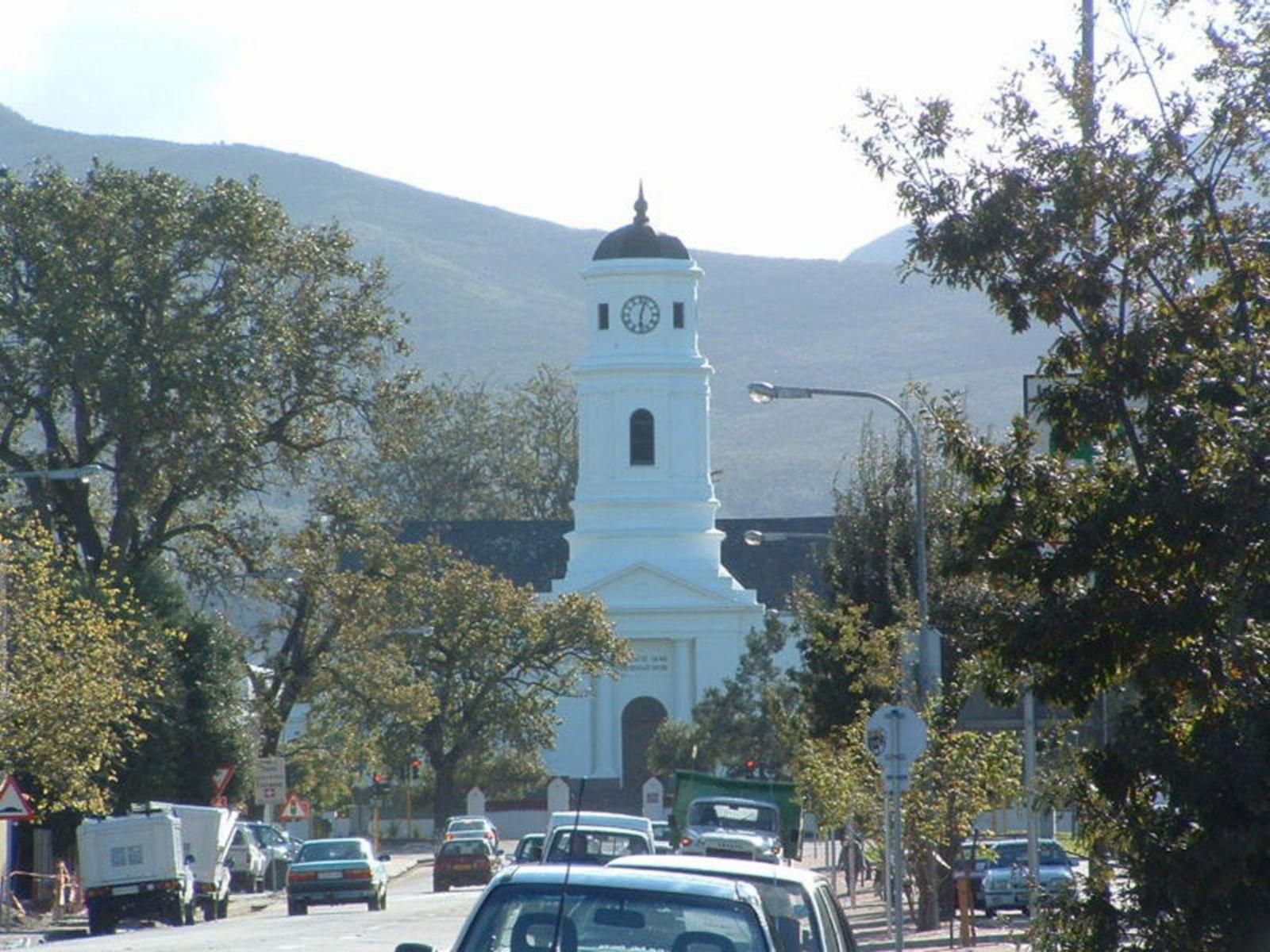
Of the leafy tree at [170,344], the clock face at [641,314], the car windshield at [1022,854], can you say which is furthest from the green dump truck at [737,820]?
the clock face at [641,314]

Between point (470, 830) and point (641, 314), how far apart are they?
4036 cm

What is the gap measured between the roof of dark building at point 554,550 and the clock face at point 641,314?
11.2m

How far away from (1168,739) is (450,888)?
3928cm

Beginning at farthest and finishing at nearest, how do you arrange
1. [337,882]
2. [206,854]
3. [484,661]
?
1. [484,661]
2. [206,854]
3. [337,882]

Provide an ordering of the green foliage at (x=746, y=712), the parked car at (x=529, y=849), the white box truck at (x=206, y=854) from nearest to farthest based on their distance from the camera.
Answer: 1. the parked car at (x=529, y=849)
2. the white box truck at (x=206, y=854)
3. the green foliage at (x=746, y=712)

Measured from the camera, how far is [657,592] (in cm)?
9831

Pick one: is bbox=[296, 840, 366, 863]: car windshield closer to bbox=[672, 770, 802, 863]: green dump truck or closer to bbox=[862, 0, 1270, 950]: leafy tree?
bbox=[672, 770, 802, 863]: green dump truck

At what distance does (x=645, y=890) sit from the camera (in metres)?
10.2

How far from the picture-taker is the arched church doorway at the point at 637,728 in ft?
323

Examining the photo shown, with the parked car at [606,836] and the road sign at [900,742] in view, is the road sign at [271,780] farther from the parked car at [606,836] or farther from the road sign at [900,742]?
the road sign at [900,742]

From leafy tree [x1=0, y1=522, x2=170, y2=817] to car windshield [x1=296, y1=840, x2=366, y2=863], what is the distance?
143 inches

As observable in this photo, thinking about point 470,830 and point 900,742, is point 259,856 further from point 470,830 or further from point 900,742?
point 900,742

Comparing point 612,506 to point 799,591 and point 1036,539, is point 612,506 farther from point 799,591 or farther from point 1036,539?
point 1036,539

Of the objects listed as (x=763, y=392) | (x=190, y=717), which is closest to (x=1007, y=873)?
(x=763, y=392)
